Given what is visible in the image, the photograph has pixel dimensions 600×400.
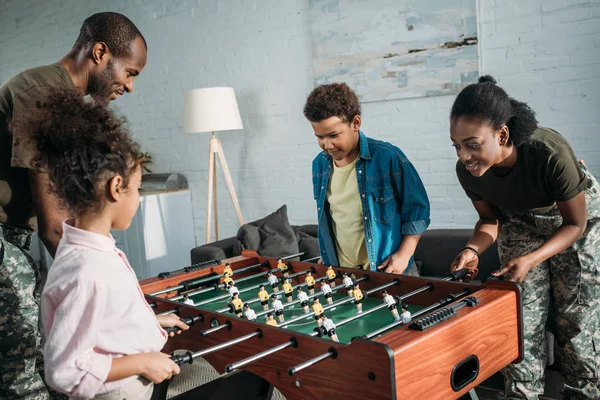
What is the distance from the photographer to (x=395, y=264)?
200cm

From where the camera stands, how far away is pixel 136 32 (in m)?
1.83

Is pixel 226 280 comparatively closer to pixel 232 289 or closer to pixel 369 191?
pixel 232 289

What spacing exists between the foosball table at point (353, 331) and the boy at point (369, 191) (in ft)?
0.80

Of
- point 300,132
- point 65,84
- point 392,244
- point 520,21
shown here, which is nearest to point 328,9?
point 300,132

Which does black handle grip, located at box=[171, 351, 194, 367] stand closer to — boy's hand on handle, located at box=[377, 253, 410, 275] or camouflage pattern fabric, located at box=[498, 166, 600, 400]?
boy's hand on handle, located at box=[377, 253, 410, 275]

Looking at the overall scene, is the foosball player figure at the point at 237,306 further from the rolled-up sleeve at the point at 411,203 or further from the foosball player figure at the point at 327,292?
the rolled-up sleeve at the point at 411,203

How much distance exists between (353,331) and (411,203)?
686 millimetres

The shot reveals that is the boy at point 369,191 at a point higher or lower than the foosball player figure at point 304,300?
higher

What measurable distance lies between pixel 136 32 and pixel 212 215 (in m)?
3.01

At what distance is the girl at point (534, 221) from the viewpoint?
1.70 m

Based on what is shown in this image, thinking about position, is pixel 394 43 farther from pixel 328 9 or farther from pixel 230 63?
pixel 230 63

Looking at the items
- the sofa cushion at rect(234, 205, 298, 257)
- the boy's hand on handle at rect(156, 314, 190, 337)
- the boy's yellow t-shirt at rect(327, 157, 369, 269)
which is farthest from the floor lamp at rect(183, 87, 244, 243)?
the boy's hand on handle at rect(156, 314, 190, 337)

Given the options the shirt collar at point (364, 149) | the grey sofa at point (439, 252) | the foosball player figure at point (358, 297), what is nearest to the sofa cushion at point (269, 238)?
the grey sofa at point (439, 252)

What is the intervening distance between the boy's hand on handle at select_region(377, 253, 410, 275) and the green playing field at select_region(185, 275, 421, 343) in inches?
7.7
